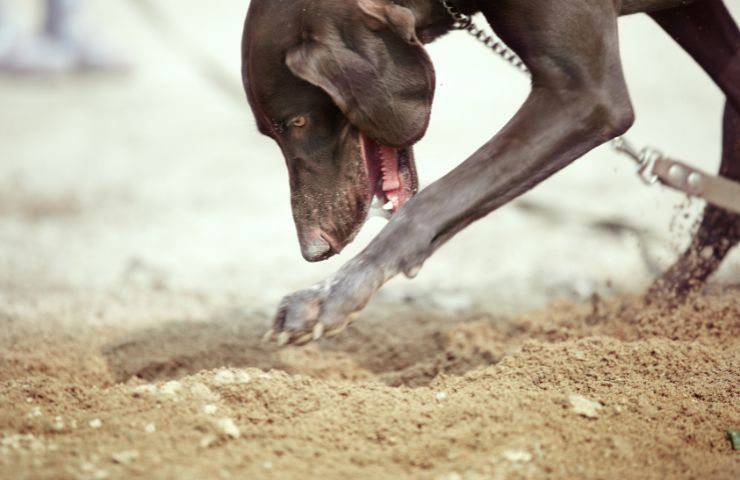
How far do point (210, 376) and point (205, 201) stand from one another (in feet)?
11.9

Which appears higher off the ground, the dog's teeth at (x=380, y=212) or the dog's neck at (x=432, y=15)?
the dog's neck at (x=432, y=15)

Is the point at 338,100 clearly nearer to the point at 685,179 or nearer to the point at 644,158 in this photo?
the point at 644,158

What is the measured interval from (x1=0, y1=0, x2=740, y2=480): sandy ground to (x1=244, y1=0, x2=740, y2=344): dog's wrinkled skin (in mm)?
387

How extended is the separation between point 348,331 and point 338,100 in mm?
1301

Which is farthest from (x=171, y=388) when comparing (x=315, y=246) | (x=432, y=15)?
(x=432, y=15)

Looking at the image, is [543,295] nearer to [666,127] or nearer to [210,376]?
[210,376]

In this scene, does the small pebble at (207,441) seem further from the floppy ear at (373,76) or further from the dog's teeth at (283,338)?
the floppy ear at (373,76)

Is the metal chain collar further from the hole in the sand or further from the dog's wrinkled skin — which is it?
the hole in the sand

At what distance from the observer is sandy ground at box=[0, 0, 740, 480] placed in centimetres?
213

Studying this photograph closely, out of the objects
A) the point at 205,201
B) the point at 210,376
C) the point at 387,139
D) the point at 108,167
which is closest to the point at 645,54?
the point at 205,201

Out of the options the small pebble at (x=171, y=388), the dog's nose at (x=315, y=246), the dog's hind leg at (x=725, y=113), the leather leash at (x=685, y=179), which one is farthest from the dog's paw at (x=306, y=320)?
the dog's hind leg at (x=725, y=113)

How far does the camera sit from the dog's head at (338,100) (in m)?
2.47

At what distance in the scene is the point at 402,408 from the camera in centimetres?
234

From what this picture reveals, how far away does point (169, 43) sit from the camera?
9.62 meters
